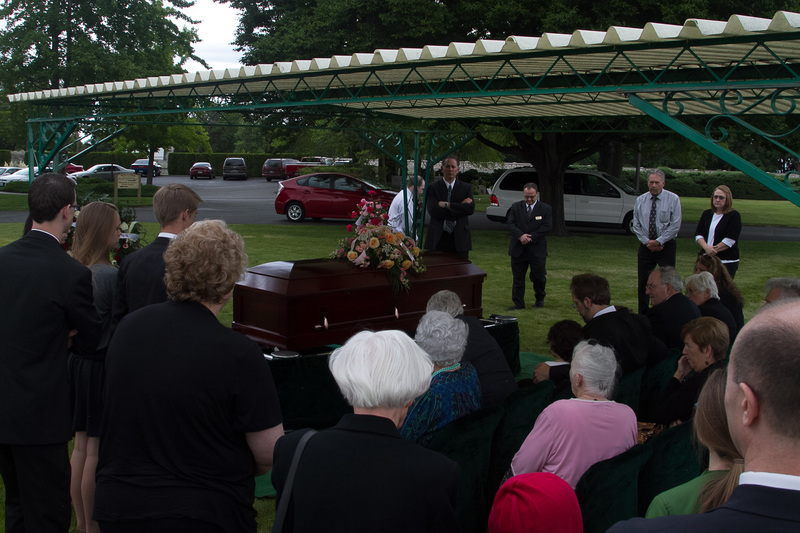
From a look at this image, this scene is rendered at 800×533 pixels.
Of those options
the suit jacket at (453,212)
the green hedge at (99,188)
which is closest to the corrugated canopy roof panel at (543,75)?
the suit jacket at (453,212)

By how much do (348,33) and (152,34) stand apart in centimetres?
1389

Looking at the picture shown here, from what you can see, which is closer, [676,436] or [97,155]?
[676,436]

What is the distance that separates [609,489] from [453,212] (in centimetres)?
601

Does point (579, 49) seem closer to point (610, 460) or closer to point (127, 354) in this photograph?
point (610, 460)

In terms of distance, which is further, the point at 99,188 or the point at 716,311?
the point at 99,188

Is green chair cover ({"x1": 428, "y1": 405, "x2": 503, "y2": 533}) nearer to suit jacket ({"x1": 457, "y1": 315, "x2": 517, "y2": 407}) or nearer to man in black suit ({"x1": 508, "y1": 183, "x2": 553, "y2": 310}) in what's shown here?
suit jacket ({"x1": 457, "y1": 315, "x2": 517, "y2": 407})

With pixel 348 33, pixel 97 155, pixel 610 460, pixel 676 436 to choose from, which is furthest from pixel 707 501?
pixel 97 155

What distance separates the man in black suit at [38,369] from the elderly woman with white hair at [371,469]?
1.27 meters

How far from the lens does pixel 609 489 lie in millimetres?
2613

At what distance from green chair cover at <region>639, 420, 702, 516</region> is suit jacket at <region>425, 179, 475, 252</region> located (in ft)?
18.3

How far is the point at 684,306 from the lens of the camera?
5129 millimetres

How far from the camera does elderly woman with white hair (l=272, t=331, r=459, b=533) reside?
68.2 inches

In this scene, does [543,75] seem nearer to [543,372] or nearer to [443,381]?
[543,372]

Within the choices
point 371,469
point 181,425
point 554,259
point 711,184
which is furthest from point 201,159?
point 371,469
